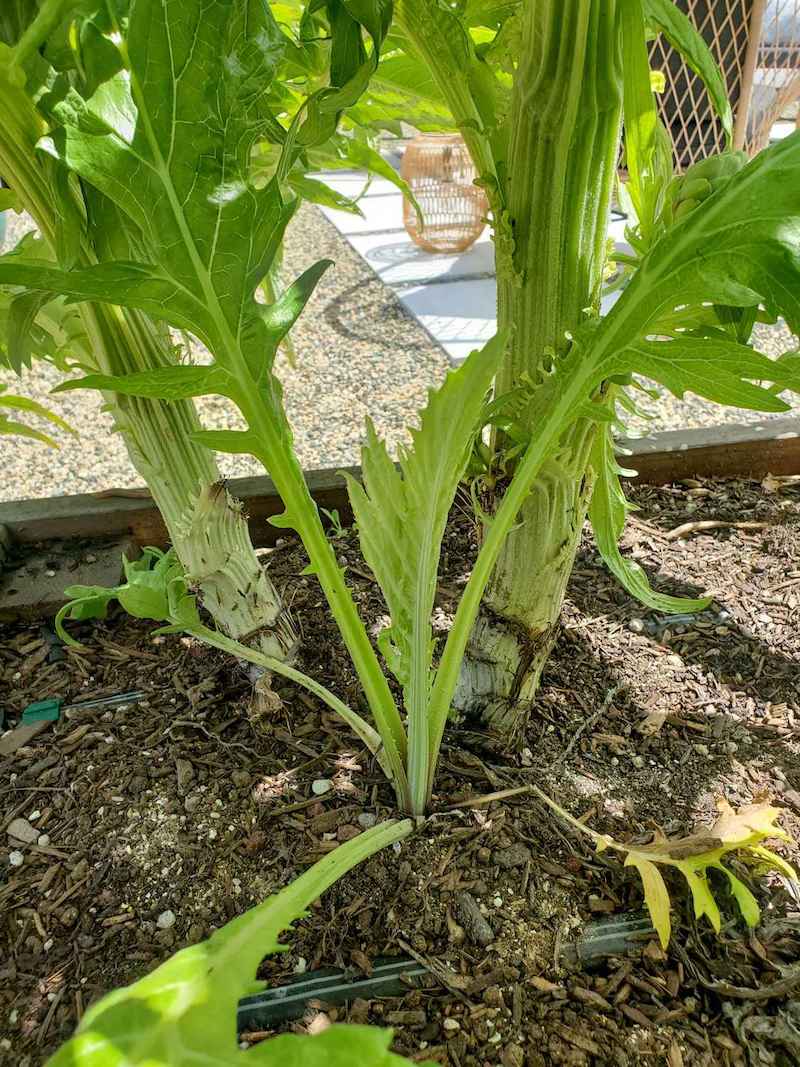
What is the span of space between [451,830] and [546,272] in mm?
519

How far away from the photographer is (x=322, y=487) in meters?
1.21

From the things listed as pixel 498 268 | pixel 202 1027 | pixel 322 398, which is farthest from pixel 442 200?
pixel 202 1027

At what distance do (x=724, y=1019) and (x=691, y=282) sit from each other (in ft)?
1.90

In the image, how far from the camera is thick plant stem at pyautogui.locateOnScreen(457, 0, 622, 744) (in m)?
0.55

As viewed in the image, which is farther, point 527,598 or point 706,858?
point 527,598

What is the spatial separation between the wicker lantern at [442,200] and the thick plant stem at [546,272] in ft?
7.23

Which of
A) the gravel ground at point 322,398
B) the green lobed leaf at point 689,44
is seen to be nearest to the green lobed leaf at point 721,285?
the green lobed leaf at point 689,44

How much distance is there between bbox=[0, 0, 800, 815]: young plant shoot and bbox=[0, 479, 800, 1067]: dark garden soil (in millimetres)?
102

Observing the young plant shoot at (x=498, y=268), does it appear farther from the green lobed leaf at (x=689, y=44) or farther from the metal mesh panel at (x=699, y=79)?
the metal mesh panel at (x=699, y=79)

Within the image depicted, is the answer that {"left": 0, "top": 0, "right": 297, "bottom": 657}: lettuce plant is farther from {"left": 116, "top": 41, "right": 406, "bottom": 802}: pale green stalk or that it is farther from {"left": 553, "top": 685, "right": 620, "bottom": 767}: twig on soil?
{"left": 553, "top": 685, "right": 620, "bottom": 767}: twig on soil

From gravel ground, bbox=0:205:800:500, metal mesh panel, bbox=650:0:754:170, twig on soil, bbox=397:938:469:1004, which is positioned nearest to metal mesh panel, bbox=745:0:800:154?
metal mesh panel, bbox=650:0:754:170

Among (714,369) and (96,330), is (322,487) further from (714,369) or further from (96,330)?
(714,369)

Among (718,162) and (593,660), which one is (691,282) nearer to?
(718,162)

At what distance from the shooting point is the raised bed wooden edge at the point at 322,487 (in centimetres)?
119
